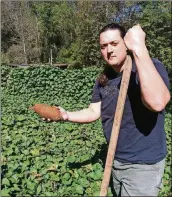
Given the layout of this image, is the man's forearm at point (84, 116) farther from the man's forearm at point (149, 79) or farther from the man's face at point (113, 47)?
the man's forearm at point (149, 79)

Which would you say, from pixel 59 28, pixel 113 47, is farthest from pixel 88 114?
pixel 59 28

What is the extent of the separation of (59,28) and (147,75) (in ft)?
108

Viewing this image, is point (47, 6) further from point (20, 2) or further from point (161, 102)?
point (161, 102)

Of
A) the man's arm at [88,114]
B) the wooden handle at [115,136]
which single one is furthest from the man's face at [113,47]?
the man's arm at [88,114]

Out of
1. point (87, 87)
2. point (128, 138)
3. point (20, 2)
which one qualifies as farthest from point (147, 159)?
point (20, 2)

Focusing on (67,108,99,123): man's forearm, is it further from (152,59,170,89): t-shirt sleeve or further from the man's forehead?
(152,59,170,89): t-shirt sleeve

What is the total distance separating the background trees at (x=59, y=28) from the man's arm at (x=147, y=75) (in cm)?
1581

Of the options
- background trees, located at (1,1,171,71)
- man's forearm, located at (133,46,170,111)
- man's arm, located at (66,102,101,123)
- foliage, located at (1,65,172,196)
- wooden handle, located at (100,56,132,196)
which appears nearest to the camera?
man's forearm, located at (133,46,170,111)

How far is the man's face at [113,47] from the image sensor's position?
2357 millimetres

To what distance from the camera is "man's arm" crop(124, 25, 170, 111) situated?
1.87m

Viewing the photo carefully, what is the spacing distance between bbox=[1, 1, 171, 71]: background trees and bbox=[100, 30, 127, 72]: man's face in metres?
15.4

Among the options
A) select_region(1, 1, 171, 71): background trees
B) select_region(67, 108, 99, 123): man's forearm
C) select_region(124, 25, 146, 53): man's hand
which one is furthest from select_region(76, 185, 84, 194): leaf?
select_region(1, 1, 171, 71): background trees

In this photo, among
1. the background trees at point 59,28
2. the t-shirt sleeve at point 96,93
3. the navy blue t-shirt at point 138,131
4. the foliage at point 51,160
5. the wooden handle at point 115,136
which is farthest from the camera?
the background trees at point 59,28

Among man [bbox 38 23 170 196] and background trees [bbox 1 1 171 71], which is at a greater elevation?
background trees [bbox 1 1 171 71]
